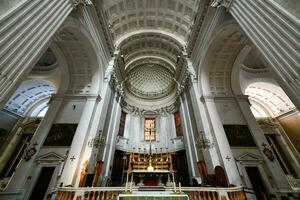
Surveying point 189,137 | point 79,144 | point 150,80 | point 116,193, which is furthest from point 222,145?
point 150,80

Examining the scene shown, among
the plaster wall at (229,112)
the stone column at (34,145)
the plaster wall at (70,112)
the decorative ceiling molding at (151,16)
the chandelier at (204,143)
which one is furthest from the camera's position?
the decorative ceiling molding at (151,16)

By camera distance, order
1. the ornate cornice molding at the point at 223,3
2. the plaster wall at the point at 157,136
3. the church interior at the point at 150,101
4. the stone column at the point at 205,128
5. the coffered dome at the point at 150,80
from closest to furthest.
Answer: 1. the church interior at the point at 150,101
2. the ornate cornice molding at the point at 223,3
3. the stone column at the point at 205,128
4. the plaster wall at the point at 157,136
5. the coffered dome at the point at 150,80

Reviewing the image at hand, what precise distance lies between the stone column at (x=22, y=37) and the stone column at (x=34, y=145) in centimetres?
703

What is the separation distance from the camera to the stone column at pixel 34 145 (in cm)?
862

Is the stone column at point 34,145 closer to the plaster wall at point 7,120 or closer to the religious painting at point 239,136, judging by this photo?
the plaster wall at point 7,120

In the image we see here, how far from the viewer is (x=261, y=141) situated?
10.6 metres

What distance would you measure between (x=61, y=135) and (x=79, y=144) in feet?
6.11

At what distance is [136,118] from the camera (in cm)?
2002

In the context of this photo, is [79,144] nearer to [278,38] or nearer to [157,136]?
[157,136]

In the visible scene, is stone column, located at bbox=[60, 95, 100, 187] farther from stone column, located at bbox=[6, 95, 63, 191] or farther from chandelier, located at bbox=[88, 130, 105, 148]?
stone column, located at bbox=[6, 95, 63, 191]

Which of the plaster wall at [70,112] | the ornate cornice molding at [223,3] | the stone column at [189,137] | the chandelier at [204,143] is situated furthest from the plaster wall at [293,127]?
the plaster wall at [70,112]

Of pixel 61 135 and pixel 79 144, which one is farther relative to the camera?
pixel 61 135

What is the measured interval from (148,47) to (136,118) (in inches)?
404

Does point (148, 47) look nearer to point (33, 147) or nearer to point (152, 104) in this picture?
point (152, 104)
